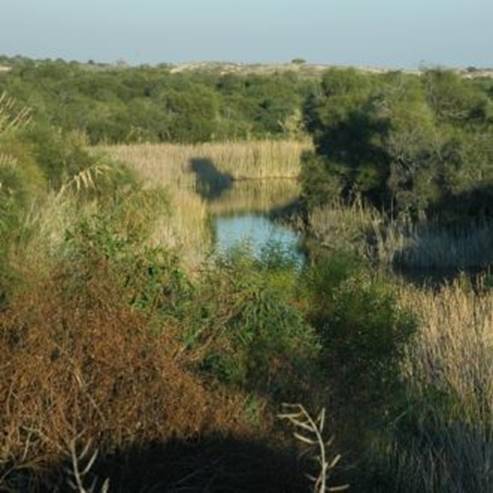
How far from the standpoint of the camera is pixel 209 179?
132ft

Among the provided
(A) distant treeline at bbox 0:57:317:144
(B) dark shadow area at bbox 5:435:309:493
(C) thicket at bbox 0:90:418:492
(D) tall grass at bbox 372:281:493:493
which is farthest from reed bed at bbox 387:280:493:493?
(A) distant treeline at bbox 0:57:317:144

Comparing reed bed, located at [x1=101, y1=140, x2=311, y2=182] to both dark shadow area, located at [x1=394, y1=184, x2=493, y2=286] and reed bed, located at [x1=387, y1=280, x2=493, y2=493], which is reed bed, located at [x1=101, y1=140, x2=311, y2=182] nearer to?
dark shadow area, located at [x1=394, y1=184, x2=493, y2=286]

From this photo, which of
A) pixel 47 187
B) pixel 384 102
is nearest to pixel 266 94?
pixel 384 102

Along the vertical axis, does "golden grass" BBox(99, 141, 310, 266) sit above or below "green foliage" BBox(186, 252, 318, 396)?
below

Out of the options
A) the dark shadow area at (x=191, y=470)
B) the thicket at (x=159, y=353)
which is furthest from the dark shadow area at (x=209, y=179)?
the dark shadow area at (x=191, y=470)

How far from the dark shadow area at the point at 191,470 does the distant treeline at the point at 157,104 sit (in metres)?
24.7

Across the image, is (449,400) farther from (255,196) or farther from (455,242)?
(255,196)

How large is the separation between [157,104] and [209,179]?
22266 millimetres

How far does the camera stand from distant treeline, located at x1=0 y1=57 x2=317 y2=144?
47.7 m

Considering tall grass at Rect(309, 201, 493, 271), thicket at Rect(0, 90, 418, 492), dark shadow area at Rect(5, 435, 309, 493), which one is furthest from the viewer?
tall grass at Rect(309, 201, 493, 271)

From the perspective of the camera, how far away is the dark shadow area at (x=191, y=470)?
606cm

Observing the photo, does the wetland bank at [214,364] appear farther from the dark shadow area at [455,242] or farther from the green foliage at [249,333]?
the dark shadow area at [455,242]

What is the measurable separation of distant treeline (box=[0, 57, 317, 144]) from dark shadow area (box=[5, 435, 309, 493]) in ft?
80.9

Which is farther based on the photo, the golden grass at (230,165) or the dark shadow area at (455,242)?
the golden grass at (230,165)
